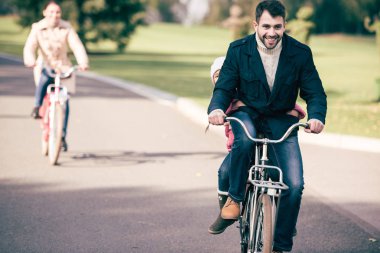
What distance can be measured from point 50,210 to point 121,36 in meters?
38.8

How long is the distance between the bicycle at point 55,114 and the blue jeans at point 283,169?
4.48 meters

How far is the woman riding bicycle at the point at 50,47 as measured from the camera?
918 centimetres

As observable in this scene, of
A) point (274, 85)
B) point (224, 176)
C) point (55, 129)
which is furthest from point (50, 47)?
point (274, 85)

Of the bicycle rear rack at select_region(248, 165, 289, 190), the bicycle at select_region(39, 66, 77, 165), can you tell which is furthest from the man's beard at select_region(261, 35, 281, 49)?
the bicycle at select_region(39, 66, 77, 165)

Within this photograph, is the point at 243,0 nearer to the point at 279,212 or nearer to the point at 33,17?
the point at 33,17

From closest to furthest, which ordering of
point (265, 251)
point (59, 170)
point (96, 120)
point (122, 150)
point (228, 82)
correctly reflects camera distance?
point (265, 251)
point (228, 82)
point (59, 170)
point (122, 150)
point (96, 120)

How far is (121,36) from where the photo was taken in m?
45.0

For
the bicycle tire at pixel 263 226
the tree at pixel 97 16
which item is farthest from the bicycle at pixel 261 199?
the tree at pixel 97 16

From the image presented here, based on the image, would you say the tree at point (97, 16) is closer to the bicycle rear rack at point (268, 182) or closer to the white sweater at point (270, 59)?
the white sweater at point (270, 59)

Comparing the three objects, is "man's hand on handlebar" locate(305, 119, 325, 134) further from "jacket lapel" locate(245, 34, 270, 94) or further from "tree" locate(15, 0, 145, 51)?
"tree" locate(15, 0, 145, 51)

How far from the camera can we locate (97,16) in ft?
148

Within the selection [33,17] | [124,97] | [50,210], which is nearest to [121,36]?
[33,17]

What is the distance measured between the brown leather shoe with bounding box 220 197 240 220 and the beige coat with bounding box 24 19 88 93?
468 centimetres

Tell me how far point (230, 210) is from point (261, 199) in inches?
17.7
